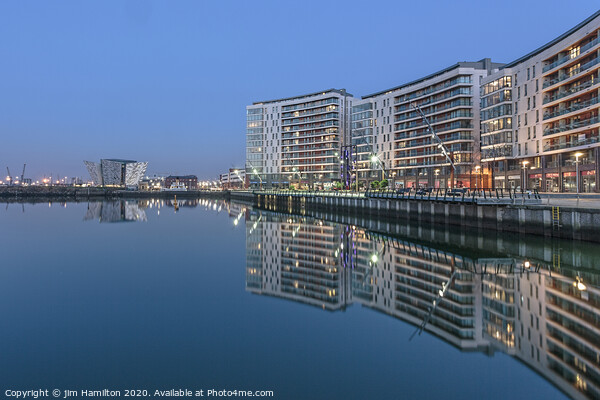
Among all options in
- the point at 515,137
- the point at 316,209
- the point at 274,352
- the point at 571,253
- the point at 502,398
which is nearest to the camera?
the point at 502,398

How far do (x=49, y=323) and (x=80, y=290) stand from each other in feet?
17.6

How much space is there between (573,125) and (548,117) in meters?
6.65

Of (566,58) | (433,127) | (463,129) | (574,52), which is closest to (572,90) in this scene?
(566,58)

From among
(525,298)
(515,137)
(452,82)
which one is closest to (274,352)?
(525,298)

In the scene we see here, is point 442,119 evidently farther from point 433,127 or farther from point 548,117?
point 548,117

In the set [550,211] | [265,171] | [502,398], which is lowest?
[502,398]

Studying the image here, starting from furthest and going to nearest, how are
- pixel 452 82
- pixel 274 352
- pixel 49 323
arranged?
pixel 452 82, pixel 49 323, pixel 274 352

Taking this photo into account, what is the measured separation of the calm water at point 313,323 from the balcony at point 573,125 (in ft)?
116

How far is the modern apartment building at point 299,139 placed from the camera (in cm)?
14800

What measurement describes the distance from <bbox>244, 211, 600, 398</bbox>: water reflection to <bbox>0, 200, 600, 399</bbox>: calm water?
0.29ft

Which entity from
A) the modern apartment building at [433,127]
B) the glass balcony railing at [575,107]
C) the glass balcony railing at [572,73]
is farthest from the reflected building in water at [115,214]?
the glass balcony railing at [572,73]

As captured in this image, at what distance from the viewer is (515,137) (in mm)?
76625

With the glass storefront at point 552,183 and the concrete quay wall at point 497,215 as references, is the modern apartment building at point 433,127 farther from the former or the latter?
the concrete quay wall at point 497,215

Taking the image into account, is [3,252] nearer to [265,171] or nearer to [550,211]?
[550,211]
